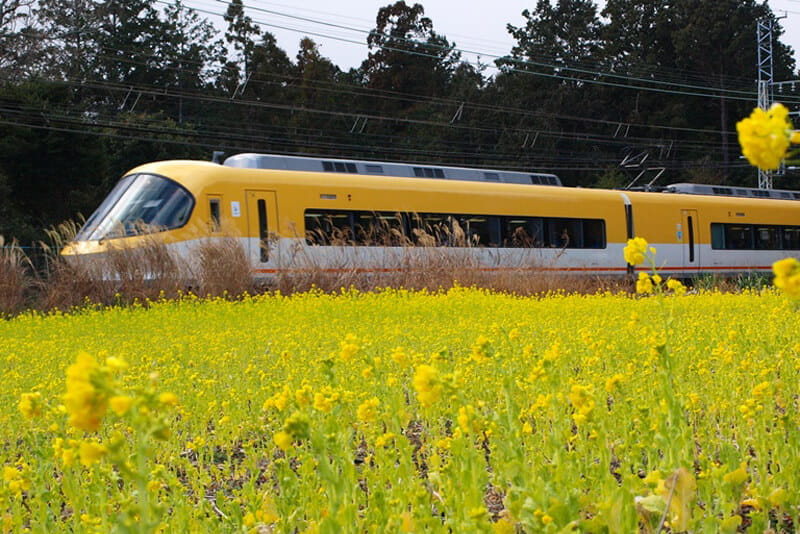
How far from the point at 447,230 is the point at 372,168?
2.05m

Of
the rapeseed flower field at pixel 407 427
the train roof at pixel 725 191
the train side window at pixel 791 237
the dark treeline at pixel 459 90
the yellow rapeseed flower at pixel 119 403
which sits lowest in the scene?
the train side window at pixel 791 237

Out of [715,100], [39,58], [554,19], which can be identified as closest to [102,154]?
[39,58]

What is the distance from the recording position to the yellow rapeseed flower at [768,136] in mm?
1271

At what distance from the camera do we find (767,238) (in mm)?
22969

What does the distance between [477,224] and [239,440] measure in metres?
13.0

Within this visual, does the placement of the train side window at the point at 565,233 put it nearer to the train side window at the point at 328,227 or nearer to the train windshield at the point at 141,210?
the train side window at the point at 328,227

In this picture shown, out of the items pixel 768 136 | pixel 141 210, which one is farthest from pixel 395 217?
pixel 768 136

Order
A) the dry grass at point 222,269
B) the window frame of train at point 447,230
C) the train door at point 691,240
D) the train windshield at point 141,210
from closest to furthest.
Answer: the dry grass at point 222,269
the train windshield at point 141,210
the window frame of train at point 447,230
the train door at point 691,240

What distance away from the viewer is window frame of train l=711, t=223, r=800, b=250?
21.8 metres

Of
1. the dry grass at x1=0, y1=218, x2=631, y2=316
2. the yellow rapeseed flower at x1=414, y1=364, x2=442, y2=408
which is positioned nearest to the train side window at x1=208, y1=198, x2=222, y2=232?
the dry grass at x1=0, y1=218, x2=631, y2=316

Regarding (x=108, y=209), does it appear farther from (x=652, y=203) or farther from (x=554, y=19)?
(x=554, y=19)

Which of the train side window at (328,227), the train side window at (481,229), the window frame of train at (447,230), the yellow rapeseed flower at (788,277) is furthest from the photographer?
the train side window at (481,229)

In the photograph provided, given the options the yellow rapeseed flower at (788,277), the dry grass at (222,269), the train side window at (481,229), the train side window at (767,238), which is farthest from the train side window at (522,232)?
the yellow rapeseed flower at (788,277)

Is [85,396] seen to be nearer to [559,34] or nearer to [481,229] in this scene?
[481,229]
